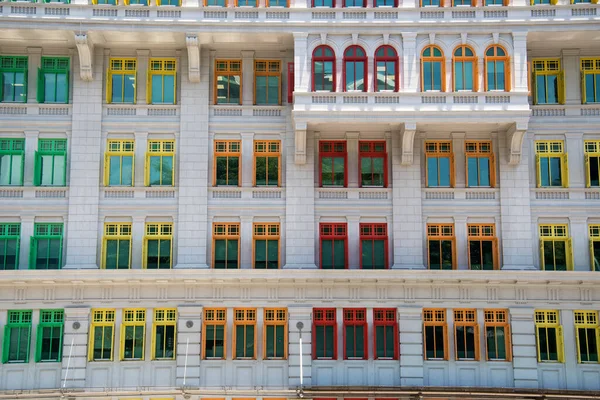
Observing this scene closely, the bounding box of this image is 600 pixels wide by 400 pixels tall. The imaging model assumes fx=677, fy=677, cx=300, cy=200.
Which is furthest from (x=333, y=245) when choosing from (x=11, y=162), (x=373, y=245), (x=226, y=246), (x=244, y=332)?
(x=11, y=162)

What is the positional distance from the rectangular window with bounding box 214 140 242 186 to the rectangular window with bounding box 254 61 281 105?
6.77 ft

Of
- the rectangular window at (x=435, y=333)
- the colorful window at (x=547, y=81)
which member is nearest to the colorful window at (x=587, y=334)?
the rectangular window at (x=435, y=333)

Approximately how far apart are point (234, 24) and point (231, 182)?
6.15m

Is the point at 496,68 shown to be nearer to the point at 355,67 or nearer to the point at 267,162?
the point at 355,67

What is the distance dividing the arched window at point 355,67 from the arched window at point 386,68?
1.81 ft

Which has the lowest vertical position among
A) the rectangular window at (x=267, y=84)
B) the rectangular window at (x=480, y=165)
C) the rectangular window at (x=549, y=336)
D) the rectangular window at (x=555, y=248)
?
the rectangular window at (x=549, y=336)

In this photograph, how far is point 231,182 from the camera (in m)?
27.0

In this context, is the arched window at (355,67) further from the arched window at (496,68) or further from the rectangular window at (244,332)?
the rectangular window at (244,332)

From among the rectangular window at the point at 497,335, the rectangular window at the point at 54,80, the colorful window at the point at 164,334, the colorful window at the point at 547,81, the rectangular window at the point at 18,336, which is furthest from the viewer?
the colorful window at the point at 547,81

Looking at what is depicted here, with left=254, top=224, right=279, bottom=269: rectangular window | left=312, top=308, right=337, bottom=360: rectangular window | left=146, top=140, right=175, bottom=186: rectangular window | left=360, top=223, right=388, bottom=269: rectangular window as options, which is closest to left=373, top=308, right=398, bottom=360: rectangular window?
left=312, top=308, right=337, bottom=360: rectangular window

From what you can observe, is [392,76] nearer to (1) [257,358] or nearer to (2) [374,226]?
(2) [374,226]

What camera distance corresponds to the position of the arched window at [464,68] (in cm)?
2655

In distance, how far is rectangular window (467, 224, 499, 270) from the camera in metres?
26.7

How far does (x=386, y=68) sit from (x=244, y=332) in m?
11.7
